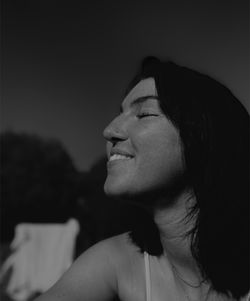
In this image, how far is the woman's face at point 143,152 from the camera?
37.1 inches

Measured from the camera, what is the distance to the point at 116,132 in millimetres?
→ 1021

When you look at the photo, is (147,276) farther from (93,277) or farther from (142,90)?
(142,90)

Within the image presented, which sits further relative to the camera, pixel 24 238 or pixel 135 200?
pixel 24 238

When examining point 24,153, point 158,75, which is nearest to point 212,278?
point 158,75

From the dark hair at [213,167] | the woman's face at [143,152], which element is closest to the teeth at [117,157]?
the woman's face at [143,152]

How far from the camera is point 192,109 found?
3.42ft

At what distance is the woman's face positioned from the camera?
0.94 m

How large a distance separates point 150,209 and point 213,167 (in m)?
0.20

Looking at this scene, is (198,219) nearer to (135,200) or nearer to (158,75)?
(135,200)

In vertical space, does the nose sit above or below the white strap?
above

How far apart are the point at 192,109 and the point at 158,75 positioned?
5.3 inches

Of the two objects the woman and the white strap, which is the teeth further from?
the white strap

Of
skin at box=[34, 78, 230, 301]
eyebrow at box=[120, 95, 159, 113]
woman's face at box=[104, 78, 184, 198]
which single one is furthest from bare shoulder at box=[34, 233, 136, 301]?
eyebrow at box=[120, 95, 159, 113]

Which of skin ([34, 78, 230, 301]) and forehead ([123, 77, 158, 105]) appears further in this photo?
forehead ([123, 77, 158, 105])
